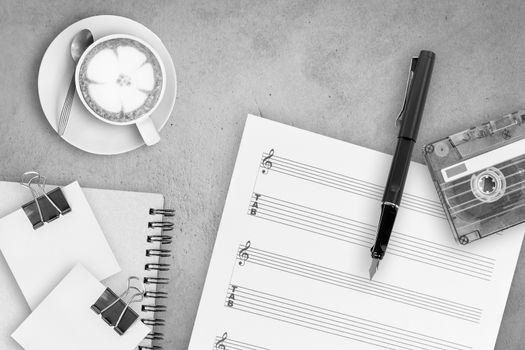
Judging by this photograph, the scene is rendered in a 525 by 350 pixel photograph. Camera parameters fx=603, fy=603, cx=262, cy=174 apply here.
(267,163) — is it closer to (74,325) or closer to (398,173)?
(398,173)

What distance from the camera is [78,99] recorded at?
3.07ft

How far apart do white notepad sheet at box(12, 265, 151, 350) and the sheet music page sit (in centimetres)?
12

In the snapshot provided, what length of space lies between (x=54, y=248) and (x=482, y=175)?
691 millimetres

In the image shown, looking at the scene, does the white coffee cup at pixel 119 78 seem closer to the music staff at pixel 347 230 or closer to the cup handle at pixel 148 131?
the cup handle at pixel 148 131

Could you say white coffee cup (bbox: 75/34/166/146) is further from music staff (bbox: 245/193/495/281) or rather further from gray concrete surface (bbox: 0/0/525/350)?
music staff (bbox: 245/193/495/281)

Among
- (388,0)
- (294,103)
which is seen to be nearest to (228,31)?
(294,103)

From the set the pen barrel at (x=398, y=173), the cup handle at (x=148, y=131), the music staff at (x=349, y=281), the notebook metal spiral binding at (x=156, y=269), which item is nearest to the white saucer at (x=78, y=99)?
the cup handle at (x=148, y=131)

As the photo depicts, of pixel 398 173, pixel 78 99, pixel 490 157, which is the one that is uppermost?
pixel 490 157

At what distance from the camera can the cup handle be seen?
936 millimetres

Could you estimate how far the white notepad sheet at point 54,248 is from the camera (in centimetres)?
92

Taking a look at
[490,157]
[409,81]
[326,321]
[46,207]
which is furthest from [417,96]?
[46,207]

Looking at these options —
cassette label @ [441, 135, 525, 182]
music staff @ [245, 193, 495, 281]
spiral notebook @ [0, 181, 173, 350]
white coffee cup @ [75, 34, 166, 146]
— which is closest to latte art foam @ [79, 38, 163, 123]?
white coffee cup @ [75, 34, 166, 146]

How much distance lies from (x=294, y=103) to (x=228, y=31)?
0.16 m

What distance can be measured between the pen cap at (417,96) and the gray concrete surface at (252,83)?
0.04m
